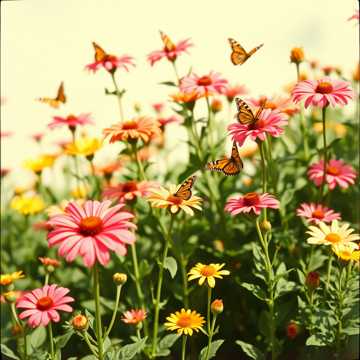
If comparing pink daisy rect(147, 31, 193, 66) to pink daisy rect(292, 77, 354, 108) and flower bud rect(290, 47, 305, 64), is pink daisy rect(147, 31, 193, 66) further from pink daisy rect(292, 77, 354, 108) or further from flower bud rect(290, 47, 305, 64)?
pink daisy rect(292, 77, 354, 108)

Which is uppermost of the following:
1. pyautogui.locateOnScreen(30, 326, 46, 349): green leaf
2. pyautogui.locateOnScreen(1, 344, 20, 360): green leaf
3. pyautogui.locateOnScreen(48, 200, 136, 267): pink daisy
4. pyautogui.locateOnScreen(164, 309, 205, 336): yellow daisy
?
pyautogui.locateOnScreen(48, 200, 136, 267): pink daisy

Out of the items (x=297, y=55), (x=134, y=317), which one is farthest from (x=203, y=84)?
(x=134, y=317)

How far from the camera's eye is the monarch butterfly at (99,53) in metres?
2.62

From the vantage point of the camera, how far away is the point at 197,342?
2.73 meters

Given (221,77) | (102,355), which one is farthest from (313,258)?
(102,355)

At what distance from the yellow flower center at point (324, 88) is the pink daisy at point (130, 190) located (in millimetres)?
726

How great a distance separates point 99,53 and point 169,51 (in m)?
0.34

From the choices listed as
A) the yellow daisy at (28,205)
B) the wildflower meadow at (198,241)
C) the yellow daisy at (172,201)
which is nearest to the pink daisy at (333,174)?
the wildflower meadow at (198,241)

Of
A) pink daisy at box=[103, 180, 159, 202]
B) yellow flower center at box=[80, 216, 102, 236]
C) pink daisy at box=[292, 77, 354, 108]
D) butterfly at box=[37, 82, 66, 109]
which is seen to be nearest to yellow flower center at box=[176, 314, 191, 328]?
yellow flower center at box=[80, 216, 102, 236]

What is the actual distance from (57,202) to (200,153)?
53.7 inches

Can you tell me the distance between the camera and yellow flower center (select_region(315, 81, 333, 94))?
220cm

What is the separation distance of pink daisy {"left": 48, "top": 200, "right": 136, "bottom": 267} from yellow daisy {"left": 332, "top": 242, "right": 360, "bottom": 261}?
0.75 m

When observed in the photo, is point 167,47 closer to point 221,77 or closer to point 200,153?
point 221,77

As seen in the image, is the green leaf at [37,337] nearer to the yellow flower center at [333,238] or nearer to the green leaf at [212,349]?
the green leaf at [212,349]
